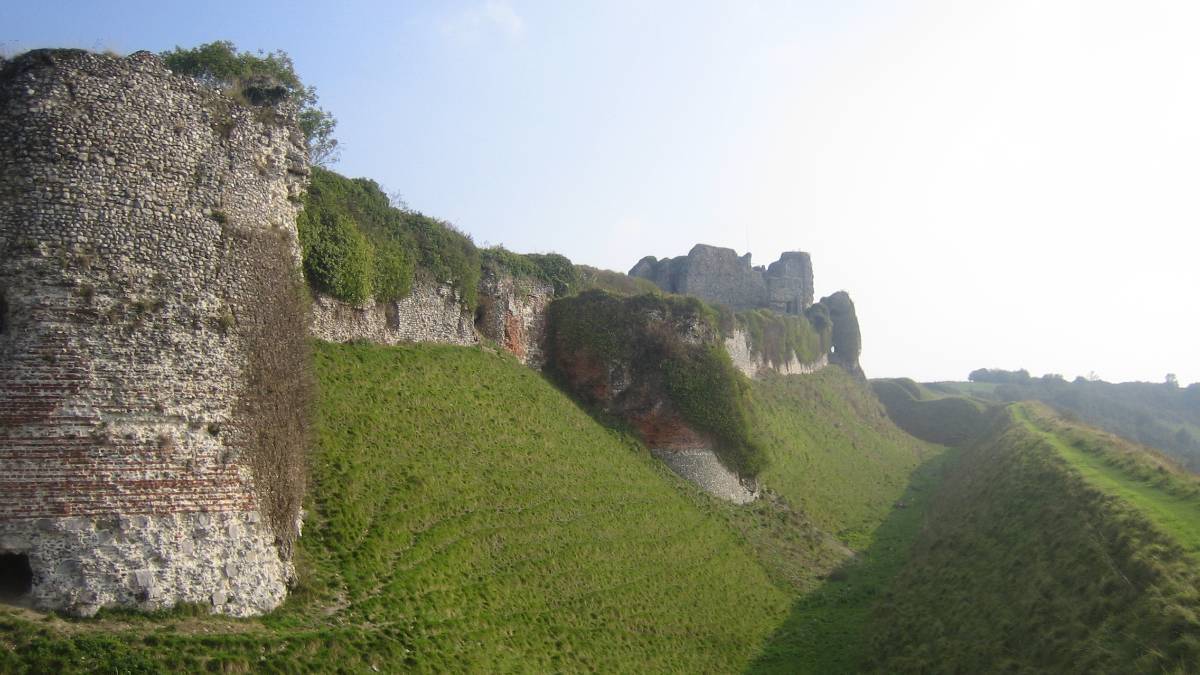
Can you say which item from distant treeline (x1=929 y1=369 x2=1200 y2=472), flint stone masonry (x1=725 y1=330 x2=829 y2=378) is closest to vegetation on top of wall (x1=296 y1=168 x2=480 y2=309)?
flint stone masonry (x1=725 y1=330 x2=829 y2=378)

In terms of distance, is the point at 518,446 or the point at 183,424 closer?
the point at 183,424

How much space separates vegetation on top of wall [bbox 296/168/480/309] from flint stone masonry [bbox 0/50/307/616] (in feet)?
28.3

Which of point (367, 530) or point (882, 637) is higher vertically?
point (367, 530)

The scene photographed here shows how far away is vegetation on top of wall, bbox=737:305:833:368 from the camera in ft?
198

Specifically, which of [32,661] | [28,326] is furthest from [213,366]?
[32,661]

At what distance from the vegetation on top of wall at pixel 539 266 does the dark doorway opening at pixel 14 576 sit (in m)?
25.3

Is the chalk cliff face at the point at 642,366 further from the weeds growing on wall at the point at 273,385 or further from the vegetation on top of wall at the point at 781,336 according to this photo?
the weeds growing on wall at the point at 273,385

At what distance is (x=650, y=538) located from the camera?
88.0ft

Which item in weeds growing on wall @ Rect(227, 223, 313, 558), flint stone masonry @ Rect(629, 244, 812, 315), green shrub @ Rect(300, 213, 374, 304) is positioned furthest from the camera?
flint stone masonry @ Rect(629, 244, 812, 315)

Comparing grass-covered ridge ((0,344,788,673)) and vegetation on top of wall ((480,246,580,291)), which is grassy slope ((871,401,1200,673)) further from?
vegetation on top of wall ((480,246,580,291))

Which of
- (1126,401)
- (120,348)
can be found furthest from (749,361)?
(1126,401)

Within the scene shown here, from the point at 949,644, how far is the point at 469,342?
21.0 m

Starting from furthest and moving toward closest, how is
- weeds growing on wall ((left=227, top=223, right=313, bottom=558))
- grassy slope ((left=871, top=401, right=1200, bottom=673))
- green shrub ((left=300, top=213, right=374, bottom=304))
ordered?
green shrub ((left=300, top=213, right=374, bottom=304)) → weeds growing on wall ((left=227, top=223, right=313, bottom=558)) → grassy slope ((left=871, top=401, right=1200, bottom=673))

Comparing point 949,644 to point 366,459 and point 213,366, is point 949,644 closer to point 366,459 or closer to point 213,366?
point 366,459
